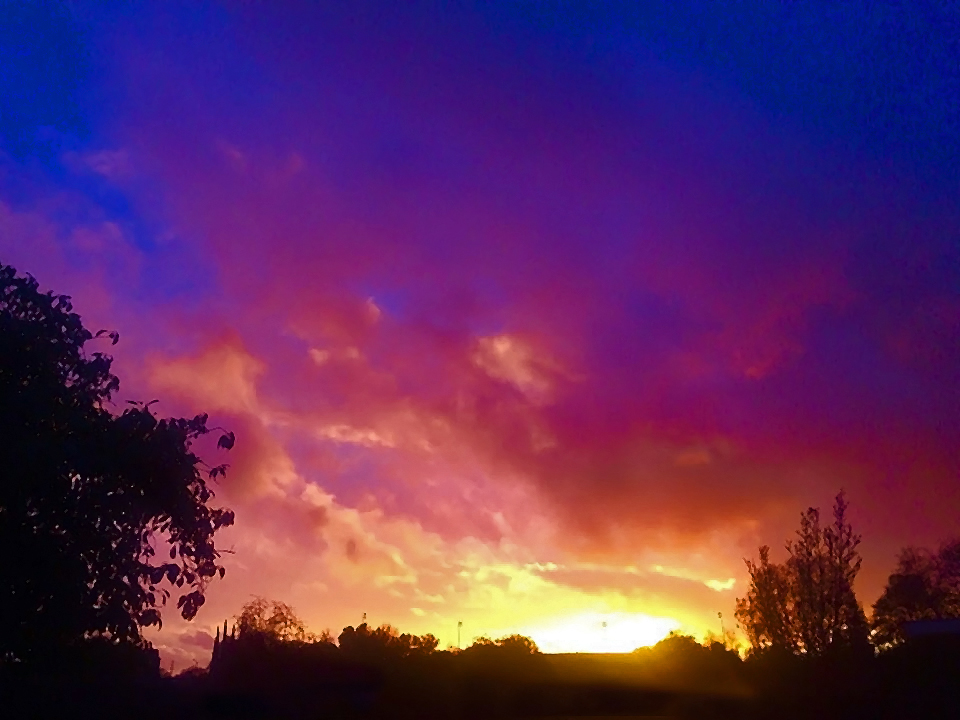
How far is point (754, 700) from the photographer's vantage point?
79.2ft

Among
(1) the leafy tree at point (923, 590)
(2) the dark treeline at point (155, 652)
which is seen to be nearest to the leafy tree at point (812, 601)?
(2) the dark treeline at point (155, 652)

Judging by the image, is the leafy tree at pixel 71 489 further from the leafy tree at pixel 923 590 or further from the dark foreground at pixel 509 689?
the leafy tree at pixel 923 590

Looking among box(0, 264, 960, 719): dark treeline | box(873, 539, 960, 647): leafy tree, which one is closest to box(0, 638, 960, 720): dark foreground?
box(0, 264, 960, 719): dark treeline

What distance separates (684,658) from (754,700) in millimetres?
10067

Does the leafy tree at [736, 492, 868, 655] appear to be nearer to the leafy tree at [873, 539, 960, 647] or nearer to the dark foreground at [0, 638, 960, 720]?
the dark foreground at [0, 638, 960, 720]

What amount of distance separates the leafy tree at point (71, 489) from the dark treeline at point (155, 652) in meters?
0.03

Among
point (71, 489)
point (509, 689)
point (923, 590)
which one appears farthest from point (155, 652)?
point (923, 590)

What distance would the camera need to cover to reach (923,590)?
6212 cm

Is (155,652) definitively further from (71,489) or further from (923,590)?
(923,590)

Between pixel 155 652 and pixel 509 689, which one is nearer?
pixel 155 652

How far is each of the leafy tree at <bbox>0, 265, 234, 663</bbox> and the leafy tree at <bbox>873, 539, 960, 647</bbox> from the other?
5152 centimetres

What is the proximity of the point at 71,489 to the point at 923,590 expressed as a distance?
2485 inches

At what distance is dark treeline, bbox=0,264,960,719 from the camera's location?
14305 mm

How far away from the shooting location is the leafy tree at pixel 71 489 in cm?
1409
